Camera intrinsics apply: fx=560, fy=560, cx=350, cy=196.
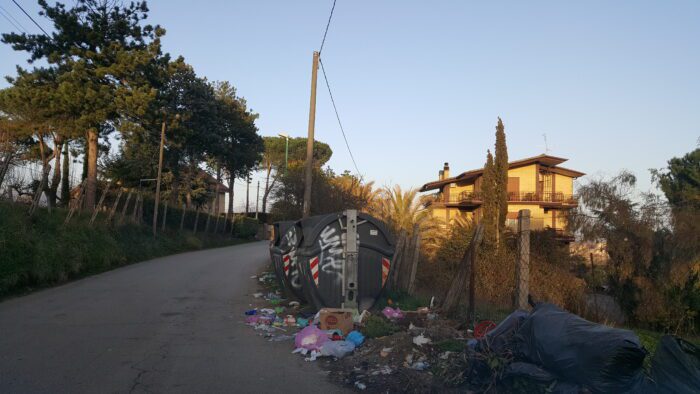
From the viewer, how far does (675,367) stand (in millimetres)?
5098

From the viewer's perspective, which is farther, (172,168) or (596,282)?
(172,168)

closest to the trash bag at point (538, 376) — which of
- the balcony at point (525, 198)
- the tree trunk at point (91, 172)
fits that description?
the tree trunk at point (91, 172)

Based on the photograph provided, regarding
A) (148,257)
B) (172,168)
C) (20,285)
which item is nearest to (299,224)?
(20,285)

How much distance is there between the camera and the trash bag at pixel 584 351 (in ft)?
16.3

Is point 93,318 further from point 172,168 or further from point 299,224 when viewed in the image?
point 172,168

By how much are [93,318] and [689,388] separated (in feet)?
31.2

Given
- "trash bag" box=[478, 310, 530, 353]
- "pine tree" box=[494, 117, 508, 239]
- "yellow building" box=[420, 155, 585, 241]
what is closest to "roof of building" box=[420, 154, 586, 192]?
"yellow building" box=[420, 155, 585, 241]

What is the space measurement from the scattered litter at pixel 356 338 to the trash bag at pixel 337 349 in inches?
8.5

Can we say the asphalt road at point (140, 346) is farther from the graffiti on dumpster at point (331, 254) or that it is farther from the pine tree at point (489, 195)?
the pine tree at point (489, 195)

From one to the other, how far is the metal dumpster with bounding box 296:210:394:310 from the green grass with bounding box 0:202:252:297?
7.64 metres

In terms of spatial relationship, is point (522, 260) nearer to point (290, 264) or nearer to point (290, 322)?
point (290, 322)

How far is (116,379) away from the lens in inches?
256

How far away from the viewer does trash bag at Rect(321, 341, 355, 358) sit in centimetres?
768

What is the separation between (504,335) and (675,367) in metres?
1.62
